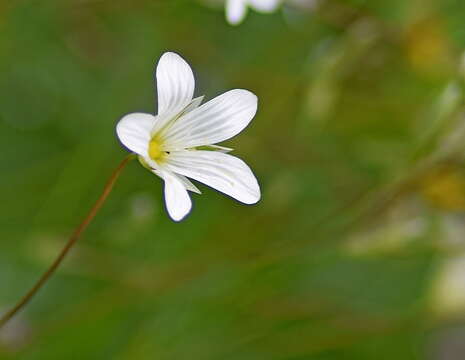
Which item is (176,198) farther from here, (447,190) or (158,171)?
(447,190)

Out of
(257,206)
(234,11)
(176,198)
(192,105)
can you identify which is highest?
(257,206)

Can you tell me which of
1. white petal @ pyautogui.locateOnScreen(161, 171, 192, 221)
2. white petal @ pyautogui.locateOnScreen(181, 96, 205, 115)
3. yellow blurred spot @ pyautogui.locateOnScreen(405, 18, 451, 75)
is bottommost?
white petal @ pyautogui.locateOnScreen(161, 171, 192, 221)

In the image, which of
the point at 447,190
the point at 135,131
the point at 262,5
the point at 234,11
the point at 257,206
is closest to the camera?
the point at 135,131

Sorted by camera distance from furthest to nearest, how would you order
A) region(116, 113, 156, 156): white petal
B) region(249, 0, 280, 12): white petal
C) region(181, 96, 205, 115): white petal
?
region(249, 0, 280, 12): white petal < region(181, 96, 205, 115): white petal < region(116, 113, 156, 156): white petal

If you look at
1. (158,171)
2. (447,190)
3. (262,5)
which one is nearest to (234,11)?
(262,5)

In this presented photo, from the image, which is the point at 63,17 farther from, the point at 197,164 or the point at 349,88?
the point at 197,164

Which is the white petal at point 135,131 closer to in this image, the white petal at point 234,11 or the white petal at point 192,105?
the white petal at point 192,105

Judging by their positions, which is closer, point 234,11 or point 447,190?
point 234,11

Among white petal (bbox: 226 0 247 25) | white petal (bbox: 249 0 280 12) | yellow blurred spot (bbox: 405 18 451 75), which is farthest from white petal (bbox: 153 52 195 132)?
yellow blurred spot (bbox: 405 18 451 75)

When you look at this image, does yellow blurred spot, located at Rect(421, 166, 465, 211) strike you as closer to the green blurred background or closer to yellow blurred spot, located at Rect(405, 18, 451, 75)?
the green blurred background
